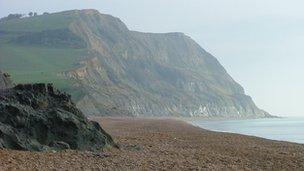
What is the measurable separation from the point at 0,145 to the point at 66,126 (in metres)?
3.86

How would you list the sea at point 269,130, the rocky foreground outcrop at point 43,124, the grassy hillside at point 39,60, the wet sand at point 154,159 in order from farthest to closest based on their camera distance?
the grassy hillside at point 39,60 < the sea at point 269,130 < the rocky foreground outcrop at point 43,124 < the wet sand at point 154,159

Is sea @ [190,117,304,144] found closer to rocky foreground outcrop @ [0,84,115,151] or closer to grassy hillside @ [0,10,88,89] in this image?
rocky foreground outcrop @ [0,84,115,151]

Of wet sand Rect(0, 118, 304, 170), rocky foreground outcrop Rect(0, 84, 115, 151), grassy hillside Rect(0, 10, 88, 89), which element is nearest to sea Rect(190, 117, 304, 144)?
wet sand Rect(0, 118, 304, 170)

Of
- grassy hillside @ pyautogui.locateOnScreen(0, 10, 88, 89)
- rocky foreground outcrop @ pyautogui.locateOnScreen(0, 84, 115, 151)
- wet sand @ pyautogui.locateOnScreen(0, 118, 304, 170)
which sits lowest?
wet sand @ pyautogui.locateOnScreen(0, 118, 304, 170)

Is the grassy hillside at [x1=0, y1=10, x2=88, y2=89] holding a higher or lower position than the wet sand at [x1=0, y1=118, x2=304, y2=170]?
higher

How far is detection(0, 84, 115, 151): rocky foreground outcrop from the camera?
21.6m

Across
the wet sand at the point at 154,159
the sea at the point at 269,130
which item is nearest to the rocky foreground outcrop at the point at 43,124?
the wet sand at the point at 154,159

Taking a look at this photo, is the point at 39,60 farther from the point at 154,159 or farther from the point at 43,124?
the point at 154,159

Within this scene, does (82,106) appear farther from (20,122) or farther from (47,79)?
(20,122)

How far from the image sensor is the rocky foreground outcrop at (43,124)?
21.6m

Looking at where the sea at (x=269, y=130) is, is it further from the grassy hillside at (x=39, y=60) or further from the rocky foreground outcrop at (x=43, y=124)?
the grassy hillside at (x=39, y=60)

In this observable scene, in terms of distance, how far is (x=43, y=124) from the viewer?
901 inches

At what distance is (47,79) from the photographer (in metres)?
139

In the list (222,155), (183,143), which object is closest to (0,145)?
(222,155)
